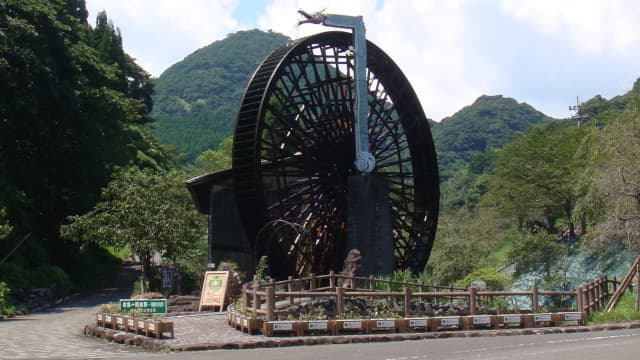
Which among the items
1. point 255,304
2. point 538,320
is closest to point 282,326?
point 255,304

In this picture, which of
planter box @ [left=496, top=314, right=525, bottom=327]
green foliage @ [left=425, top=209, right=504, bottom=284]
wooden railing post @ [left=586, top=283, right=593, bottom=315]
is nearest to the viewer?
planter box @ [left=496, top=314, right=525, bottom=327]

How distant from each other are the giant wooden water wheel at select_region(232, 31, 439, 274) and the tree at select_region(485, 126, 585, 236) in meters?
14.9

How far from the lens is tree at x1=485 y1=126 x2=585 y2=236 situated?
44531 mm

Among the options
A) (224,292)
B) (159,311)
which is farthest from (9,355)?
(224,292)

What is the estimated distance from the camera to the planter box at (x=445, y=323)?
16.3 m

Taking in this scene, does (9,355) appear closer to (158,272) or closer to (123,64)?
(158,272)

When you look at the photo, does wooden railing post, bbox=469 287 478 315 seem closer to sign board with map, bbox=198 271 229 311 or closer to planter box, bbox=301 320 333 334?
planter box, bbox=301 320 333 334

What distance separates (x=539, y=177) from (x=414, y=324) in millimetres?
31476

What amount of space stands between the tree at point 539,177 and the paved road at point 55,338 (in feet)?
94.4

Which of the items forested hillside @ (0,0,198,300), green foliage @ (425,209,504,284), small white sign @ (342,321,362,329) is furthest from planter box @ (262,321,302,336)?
green foliage @ (425,209,504,284)

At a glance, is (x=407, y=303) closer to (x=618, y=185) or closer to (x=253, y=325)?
(x=253, y=325)

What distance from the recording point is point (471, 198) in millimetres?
75375

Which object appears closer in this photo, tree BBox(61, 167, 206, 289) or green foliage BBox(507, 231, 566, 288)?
tree BBox(61, 167, 206, 289)

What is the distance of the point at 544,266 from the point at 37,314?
22496mm
